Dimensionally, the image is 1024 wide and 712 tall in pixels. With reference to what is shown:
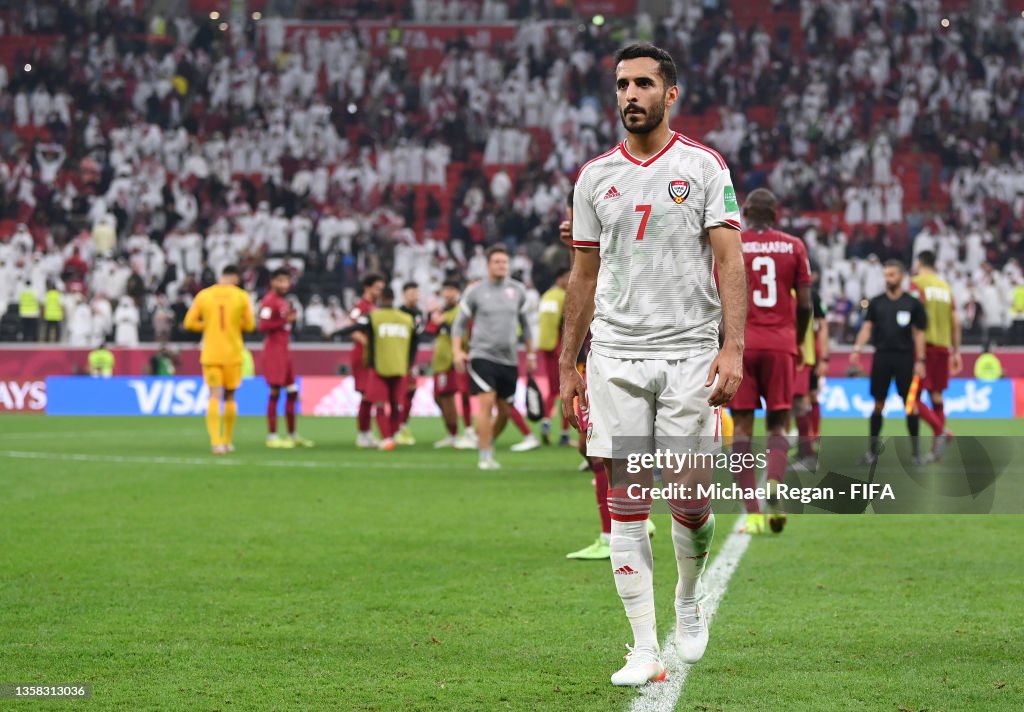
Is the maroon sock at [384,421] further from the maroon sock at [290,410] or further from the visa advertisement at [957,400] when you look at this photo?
the visa advertisement at [957,400]

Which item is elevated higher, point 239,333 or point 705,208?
Result: point 705,208

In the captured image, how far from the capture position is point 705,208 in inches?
218

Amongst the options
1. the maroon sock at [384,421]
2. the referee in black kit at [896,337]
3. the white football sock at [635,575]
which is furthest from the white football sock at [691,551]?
the maroon sock at [384,421]

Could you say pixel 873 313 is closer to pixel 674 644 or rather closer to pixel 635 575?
pixel 674 644

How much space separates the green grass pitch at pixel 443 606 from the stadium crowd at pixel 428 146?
62.6 feet

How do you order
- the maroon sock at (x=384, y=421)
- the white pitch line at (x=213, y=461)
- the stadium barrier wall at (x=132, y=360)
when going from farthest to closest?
1. the stadium barrier wall at (x=132, y=360)
2. the maroon sock at (x=384, y=421)
3. the white pitch line at (x=213, y=461)

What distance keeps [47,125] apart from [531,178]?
1319cm

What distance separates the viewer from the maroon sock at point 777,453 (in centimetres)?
1016

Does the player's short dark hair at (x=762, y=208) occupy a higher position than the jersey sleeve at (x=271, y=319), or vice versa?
the player's short dark hair at (x=762, y=208)

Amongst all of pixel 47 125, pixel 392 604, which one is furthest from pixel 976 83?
pixel 392 604

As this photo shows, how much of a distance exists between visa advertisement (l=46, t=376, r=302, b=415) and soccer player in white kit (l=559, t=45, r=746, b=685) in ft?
69.6

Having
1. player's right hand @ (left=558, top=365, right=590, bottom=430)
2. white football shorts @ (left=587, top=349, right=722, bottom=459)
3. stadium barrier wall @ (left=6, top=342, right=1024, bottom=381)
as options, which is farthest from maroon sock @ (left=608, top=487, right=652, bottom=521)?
stadium barrier wall @ (left=6, top=342, right=1024, bottom=381)

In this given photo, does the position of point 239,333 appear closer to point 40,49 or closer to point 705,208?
point 705,208

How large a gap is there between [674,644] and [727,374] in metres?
1.45
